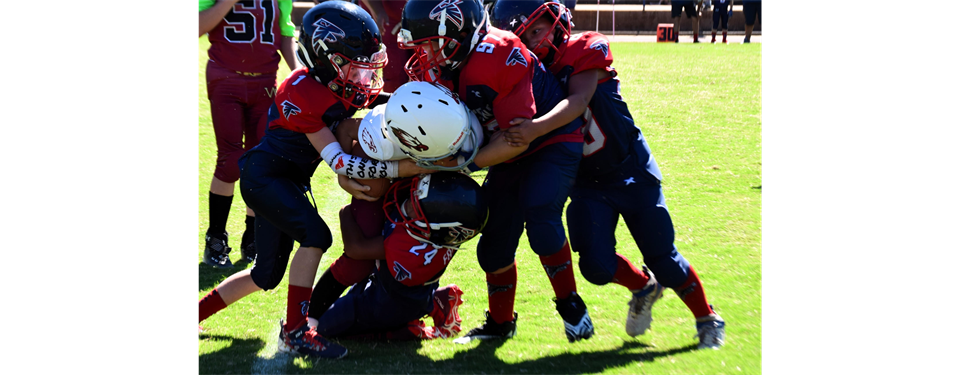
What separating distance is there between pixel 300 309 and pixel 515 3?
1.82 m

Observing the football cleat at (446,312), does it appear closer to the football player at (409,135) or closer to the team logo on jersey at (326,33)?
the football player at (409,135)

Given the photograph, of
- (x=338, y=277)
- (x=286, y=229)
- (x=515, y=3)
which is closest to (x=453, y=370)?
(x=338, y=277)

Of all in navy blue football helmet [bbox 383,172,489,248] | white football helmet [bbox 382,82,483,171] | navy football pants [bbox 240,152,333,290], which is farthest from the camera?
navy football pants [bbox 240,152,333,290]

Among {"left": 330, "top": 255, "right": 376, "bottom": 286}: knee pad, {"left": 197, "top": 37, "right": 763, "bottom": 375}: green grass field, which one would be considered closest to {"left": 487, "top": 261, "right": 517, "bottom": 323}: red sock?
{"left": 197, "top": 37, "right": 763, "bottom": 375}: green grass field

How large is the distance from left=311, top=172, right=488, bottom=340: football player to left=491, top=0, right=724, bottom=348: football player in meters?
0.60

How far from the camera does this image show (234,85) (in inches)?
198

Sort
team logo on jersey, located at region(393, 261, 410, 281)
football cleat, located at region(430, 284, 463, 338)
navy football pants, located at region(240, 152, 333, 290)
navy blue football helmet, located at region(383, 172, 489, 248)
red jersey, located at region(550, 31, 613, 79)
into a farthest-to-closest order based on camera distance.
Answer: football cleat, located at region(430, 284, 463, 338), red jersey, located at region(550, 31, 613, 79), navy football pants, located at region(240, 152, 333, 290), team logo on jersey, located at region(393, 261, 410, 281), navy blue football helmet, located at region(383, 172, 489, 248)

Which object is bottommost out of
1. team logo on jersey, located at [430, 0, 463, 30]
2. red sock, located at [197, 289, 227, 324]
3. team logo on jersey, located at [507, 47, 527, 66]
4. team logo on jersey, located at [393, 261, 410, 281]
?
red sock, located at [197, 289, 227, 324]

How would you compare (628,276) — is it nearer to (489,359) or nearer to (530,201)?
(530,201)

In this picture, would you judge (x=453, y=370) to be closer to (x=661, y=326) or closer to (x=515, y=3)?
(x=661, y=326)

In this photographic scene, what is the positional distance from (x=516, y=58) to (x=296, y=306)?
1.57 metres

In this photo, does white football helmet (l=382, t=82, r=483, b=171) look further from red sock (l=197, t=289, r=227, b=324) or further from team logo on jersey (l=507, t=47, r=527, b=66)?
red sock (l=197, t=289, r=227, b=324)

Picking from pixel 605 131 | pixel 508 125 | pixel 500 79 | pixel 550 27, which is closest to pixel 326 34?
pixel 500 79

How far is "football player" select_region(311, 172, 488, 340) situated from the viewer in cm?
336
